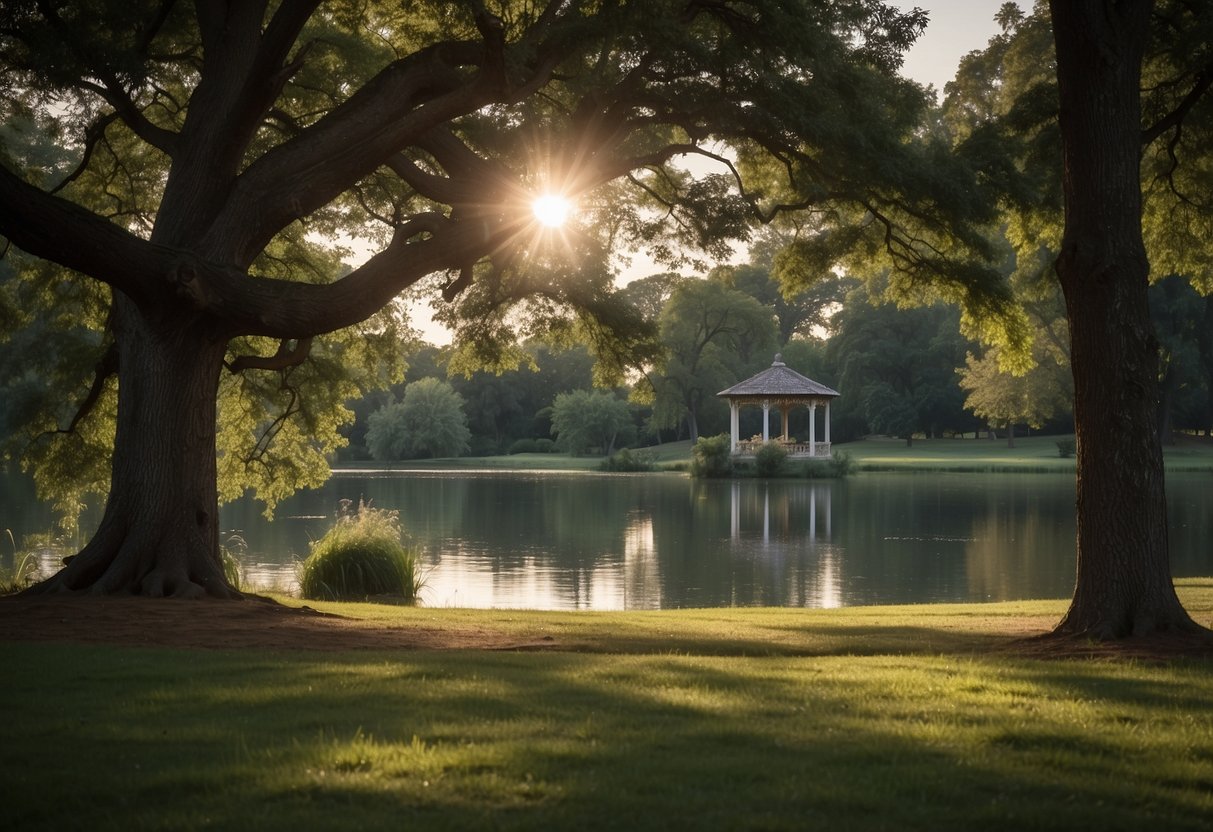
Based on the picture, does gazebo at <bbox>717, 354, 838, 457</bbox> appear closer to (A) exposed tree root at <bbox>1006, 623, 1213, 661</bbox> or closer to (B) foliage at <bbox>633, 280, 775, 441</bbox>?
(B) foliage at <bbox>633, 280, 775, 441</bbox>

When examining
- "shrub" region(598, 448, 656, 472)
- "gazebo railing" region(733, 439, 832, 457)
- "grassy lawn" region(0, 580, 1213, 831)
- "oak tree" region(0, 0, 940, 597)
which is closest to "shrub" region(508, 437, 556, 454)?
"shrub" region(598, 448, 656, 472)

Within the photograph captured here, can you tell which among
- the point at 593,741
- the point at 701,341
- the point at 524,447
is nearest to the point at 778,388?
the point at 701,341

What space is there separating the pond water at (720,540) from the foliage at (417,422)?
2889 centimetres

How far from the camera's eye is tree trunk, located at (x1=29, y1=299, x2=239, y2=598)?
1041 cm

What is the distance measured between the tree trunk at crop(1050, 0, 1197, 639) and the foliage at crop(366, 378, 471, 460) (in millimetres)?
64040

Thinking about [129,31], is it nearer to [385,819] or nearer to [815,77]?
[815,77]

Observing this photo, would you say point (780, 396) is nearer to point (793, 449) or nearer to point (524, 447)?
point (793, 449)

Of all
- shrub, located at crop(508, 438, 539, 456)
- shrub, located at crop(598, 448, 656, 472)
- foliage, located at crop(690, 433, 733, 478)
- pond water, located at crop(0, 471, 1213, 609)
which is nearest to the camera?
pond water, located at crop(0, 471, 1213, 609)

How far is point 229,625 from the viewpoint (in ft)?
28.2

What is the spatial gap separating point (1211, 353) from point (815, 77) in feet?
167

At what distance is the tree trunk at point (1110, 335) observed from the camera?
8531 millimetres

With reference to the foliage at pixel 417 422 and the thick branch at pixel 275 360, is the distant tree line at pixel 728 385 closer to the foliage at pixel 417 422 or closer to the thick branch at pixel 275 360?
the foliage at pixel 417 422

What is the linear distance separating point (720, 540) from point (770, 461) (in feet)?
81.9

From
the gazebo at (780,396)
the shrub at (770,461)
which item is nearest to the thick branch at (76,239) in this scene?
the shrub at (770,461)
